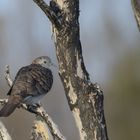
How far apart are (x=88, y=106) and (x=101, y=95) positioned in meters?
0.09

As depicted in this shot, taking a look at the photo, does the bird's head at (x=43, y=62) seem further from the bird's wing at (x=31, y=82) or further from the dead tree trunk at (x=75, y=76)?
the dead tree trunk at (x=75, y=76)

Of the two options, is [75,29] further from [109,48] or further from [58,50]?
[109,48]

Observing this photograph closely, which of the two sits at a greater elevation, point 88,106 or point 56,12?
point 56,12

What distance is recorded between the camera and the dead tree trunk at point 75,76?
4984mm

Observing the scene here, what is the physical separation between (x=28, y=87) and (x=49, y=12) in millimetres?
2099

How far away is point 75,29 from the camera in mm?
5004

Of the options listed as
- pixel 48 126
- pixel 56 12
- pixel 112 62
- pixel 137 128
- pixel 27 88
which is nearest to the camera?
pixel 56 12

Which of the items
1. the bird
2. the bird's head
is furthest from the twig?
the bird's head

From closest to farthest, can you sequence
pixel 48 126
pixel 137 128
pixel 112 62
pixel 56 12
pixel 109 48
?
pixel 56 12 < pixel 48 126 < pixel 137 128 < pixel 112 62 < pixel 109 48

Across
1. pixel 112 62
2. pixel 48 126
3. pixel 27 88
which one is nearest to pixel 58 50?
pixel 48 126

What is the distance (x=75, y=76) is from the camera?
5.02 meters

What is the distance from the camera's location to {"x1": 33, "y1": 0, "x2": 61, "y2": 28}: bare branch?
16.0 feet

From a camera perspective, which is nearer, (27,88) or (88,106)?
(88,106)

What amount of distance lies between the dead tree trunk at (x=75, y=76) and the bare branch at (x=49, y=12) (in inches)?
0.4
